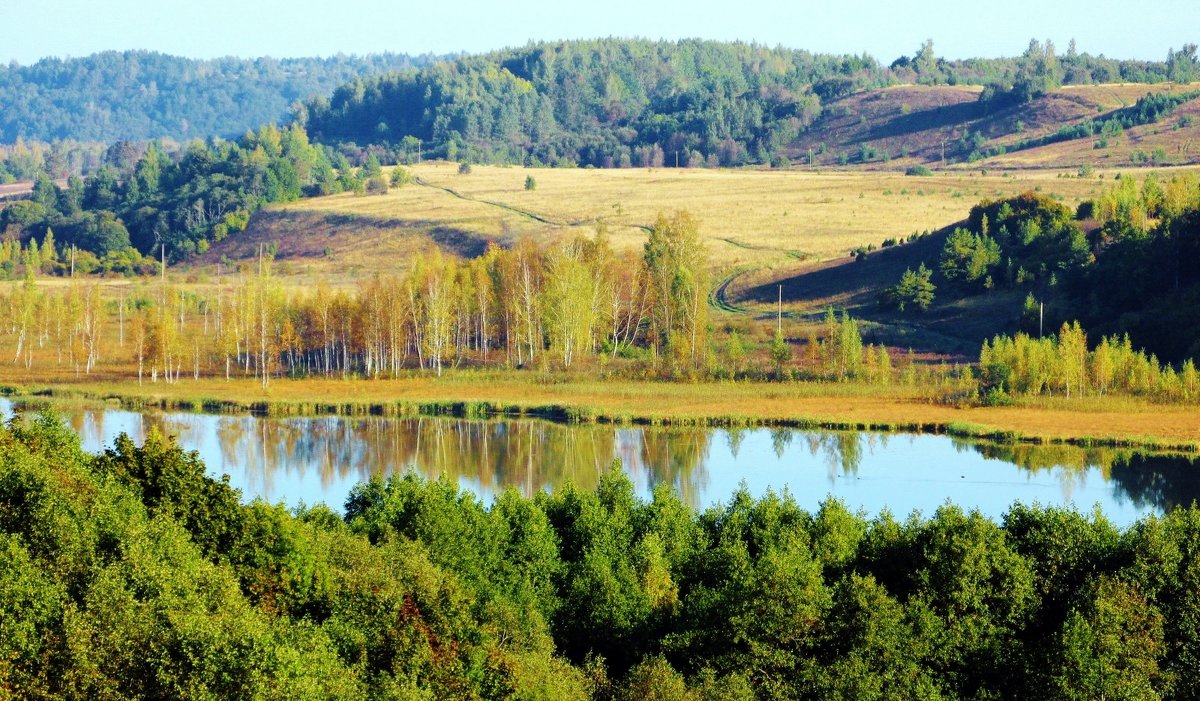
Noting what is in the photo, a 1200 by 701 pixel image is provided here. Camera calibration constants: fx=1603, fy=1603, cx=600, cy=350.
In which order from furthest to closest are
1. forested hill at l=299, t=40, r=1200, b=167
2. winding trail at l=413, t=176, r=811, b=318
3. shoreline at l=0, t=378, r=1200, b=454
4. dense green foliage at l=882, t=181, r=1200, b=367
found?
forested hill at l=299, t=40, r=1200, b=167, winding trail at l=413, t=176, r=811, b=318, dense green foliage at l=882, t=181, r=1200, b=367, shoreline at l=0, t=378, r=1200, b=454

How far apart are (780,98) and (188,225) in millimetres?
80840

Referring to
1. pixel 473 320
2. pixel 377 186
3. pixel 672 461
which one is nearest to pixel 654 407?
pixel 672 461

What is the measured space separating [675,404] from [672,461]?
31.7 feet

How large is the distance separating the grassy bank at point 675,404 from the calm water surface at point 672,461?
1275mm

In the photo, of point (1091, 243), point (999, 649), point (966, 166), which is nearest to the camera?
point (999, 649)

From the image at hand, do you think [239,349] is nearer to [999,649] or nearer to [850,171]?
[999,649]

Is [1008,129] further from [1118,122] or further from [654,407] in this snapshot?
[654,407]

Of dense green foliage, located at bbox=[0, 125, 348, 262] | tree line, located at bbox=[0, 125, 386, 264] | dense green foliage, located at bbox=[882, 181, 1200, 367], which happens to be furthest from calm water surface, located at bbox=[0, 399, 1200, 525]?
dense green foliage, located at bbox=[0, 125, 348, 262]

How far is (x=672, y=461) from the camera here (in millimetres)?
48000

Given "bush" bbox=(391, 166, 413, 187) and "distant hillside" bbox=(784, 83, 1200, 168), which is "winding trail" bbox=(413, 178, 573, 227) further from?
"distant hillside" bbox=(784, 83, 1200, 168)

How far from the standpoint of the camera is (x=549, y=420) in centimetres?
5606

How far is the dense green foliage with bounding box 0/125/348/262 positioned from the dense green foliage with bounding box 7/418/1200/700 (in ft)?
299

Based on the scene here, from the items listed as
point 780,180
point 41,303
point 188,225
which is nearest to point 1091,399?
point 41,303

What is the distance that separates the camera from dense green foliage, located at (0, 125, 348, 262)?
405ft
